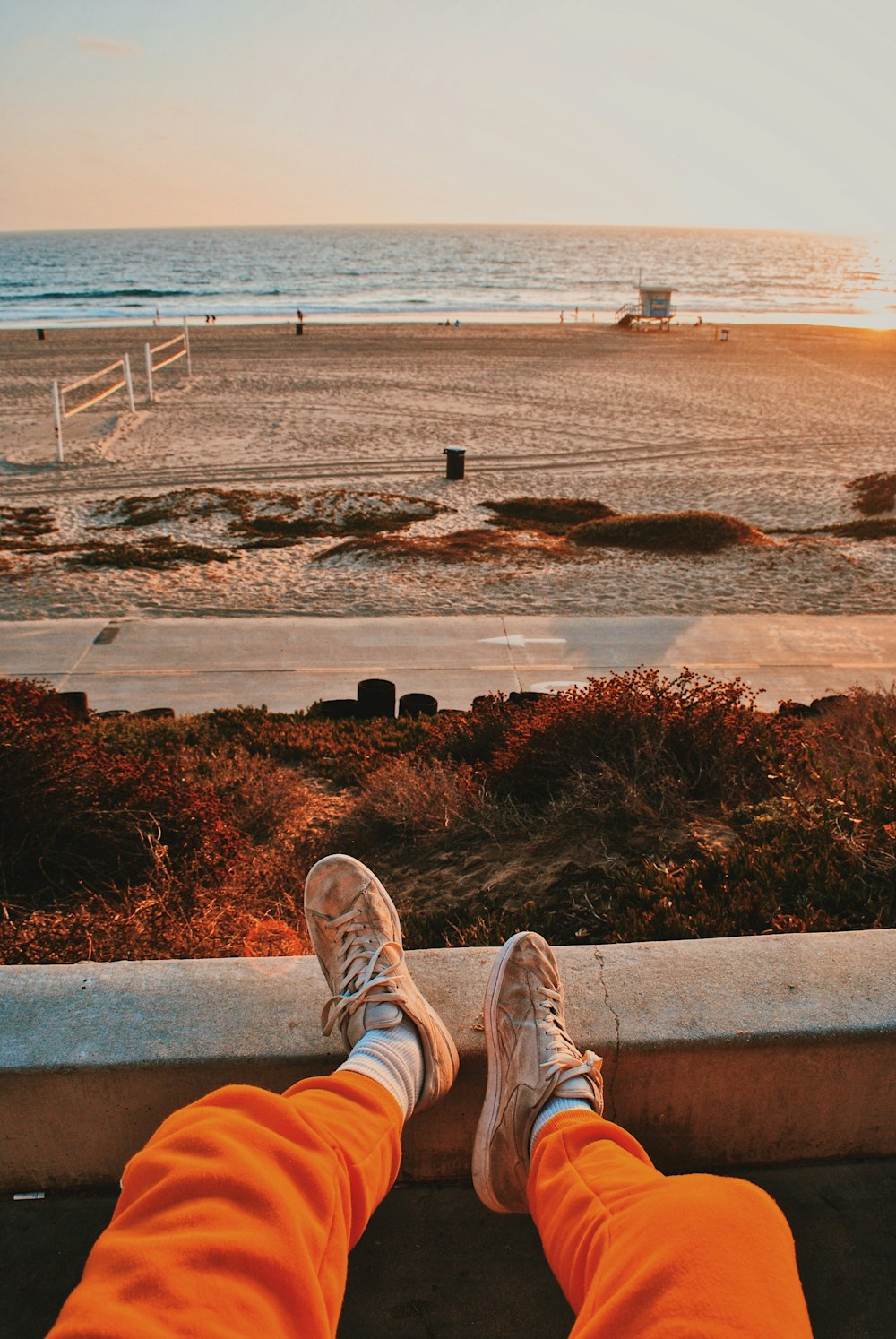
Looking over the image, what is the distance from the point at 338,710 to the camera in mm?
6957

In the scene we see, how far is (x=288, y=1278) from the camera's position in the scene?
1390 mm

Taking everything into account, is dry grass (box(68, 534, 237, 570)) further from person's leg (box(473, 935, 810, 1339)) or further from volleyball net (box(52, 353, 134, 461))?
person's leg (box(473, 935, 810, 1339))

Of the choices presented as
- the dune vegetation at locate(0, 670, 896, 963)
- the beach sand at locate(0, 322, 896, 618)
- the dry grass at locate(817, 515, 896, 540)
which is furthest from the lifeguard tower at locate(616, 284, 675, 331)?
the dune vegetation at locate(0, 670, 896, 963)

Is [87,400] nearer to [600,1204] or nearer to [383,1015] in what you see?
[383,1015]

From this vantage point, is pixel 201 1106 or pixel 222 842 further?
pixel 222 842

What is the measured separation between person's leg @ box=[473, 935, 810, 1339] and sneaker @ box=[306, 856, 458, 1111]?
134 mm

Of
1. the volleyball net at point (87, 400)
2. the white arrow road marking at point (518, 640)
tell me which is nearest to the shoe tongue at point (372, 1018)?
the white arrow road marking at point (518, 640)

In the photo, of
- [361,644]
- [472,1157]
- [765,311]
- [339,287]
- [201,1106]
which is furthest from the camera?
[339,287]

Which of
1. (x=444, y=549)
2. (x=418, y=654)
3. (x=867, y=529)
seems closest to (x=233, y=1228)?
(x=418, y=654)

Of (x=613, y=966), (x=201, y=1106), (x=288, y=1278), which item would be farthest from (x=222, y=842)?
(x=288, y=1278)

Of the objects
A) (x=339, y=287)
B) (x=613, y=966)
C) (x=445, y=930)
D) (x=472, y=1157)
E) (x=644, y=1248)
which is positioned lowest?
(x=445, y=930)

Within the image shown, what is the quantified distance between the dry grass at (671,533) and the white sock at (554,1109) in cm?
1189

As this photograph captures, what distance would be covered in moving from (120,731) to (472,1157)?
4275mm

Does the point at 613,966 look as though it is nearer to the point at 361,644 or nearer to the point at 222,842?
the point at 222,842
